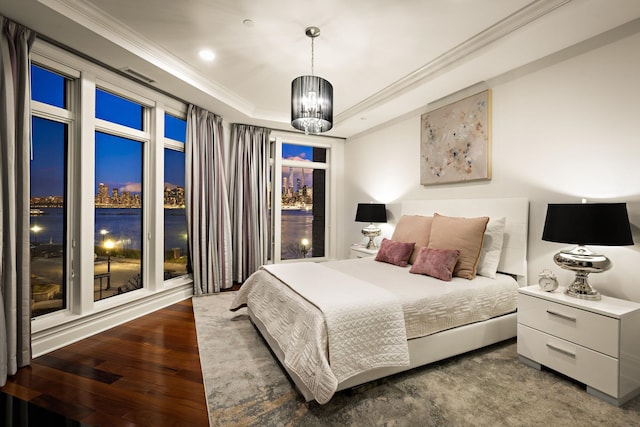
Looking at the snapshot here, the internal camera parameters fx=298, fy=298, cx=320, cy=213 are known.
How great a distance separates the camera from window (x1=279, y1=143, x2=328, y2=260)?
212 inches

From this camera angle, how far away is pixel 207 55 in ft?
9.36

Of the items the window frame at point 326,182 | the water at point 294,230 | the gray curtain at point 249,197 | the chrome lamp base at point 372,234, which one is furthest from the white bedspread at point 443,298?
the water at point 294,230

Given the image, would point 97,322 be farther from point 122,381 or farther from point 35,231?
point 122,381

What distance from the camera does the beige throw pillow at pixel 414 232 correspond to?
10.5 ft

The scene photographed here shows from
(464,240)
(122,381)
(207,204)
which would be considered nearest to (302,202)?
(207,204)

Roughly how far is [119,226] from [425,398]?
3.32m

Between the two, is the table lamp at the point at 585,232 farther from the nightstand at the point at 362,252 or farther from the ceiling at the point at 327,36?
the nightstand at the point at 362,252

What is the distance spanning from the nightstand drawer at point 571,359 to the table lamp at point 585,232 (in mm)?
365

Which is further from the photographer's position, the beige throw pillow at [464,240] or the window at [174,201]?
the window at [174,201]

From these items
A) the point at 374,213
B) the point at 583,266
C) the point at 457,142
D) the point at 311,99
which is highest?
the point at 311,99

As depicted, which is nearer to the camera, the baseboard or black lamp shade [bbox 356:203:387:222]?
the baseboard

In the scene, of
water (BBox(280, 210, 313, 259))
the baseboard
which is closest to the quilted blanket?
the baseboard

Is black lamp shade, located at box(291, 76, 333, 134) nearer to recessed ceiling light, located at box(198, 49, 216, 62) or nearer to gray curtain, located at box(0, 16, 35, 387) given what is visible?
recessed ceiling light, located at box(198, 49, 216, 62)

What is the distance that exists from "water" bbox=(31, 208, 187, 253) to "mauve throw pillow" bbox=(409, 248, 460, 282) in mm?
2962
